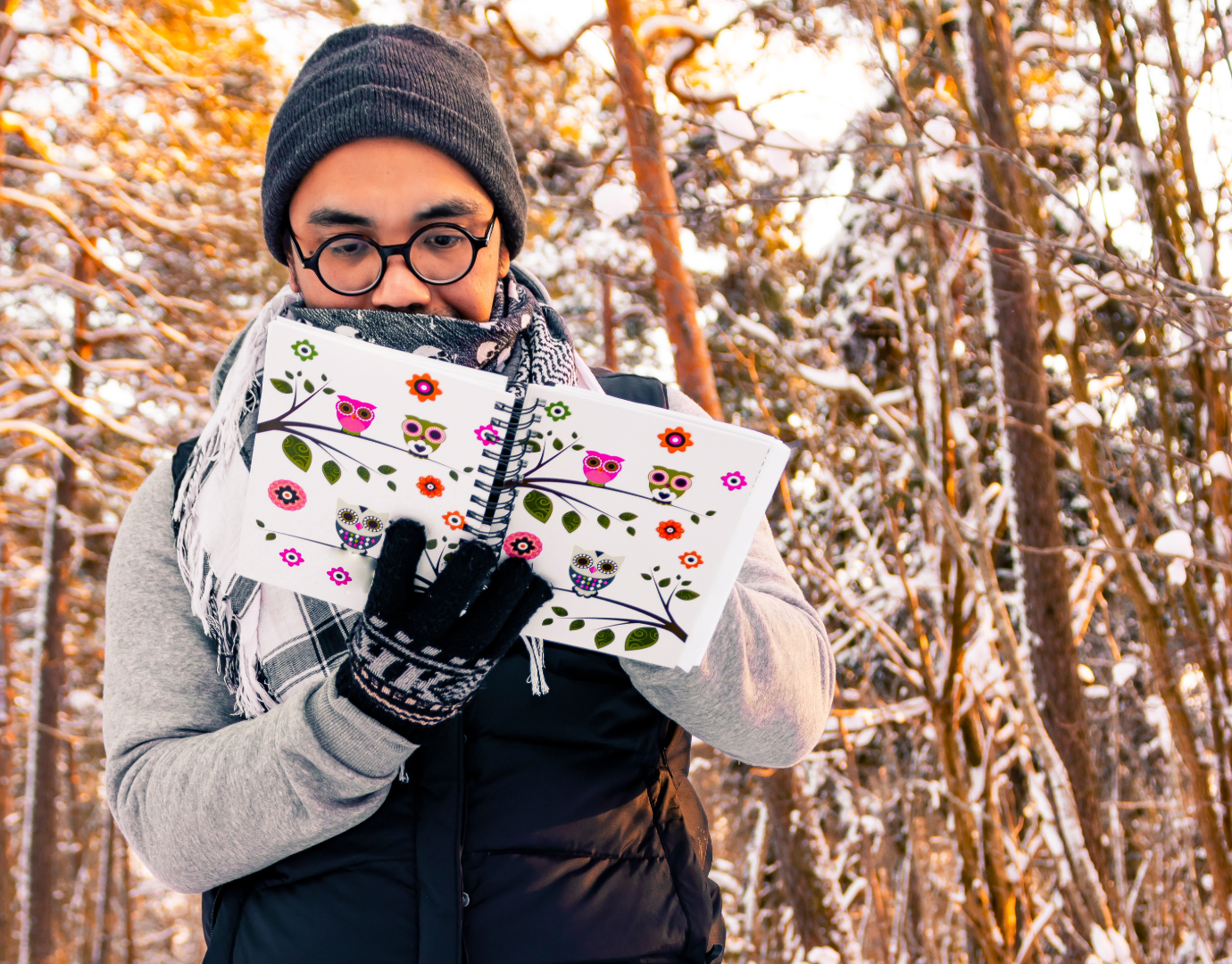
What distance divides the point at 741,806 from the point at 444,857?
279 inches

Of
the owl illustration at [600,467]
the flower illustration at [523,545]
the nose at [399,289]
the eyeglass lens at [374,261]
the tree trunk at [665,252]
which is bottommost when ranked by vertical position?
the flower illustration at [523,545]

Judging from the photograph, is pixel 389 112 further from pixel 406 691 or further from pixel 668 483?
pixel 406 691

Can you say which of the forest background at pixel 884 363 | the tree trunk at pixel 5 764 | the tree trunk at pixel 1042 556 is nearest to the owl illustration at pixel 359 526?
the forest background at pixel 884 363

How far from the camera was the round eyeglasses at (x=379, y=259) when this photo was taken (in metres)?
1.28

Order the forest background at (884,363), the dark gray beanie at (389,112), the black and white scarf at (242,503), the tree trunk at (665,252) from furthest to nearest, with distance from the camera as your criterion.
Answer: the tree trunk at (665,252) < the forest background at (884,363) < the dark gray beanie at (389,112) < the black and white scarf at (242,503)

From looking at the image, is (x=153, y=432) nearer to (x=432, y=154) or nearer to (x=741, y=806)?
(x=741, y=806)

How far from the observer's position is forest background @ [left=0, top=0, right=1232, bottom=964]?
2.83m

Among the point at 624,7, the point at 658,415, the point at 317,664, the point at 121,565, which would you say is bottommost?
the point at 317,664

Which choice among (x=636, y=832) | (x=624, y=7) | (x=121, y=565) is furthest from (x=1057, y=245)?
(x=624, y=7)

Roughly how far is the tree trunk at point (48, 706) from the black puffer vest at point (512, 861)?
750 centimetres

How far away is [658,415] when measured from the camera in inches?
36.6

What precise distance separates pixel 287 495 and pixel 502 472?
269mm

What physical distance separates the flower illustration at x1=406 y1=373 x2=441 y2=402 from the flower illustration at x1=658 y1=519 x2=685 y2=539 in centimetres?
31

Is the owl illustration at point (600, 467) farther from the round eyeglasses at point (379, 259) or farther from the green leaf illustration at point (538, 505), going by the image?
the round eyeglasses at point (379, 259)
